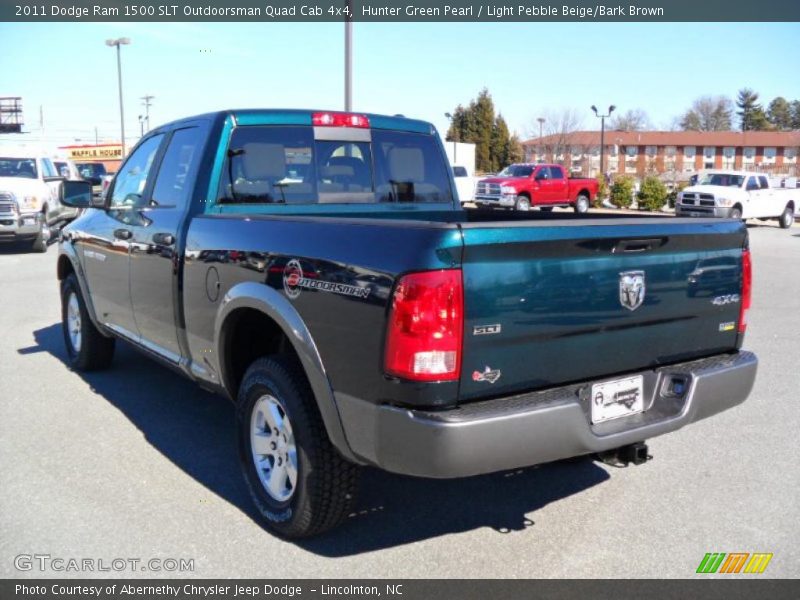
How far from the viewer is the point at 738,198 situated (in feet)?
85.5

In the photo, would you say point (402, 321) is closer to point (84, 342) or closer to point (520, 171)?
point (84, 342)

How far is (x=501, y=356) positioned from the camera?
9.24 ft

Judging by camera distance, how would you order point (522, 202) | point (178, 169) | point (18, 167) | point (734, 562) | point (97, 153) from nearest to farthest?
point (734, 562)
point (178, 169)
point (18, 167)
point (522, 202)
point (97, 153)

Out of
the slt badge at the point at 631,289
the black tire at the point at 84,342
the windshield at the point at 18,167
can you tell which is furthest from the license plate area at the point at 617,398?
the windshield at the point at 18,167

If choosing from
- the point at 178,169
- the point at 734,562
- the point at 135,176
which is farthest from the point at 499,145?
the point at 734,562

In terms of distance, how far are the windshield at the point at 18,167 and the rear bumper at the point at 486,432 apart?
53.8 feet

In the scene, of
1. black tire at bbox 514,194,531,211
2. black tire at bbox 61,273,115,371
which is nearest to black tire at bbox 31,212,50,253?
black tire at bbox 61,273,115,371

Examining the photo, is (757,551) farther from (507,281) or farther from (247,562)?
(247,562)

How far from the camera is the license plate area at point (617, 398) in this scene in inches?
122

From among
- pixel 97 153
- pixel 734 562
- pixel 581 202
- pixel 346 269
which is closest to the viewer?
pixel 346 269

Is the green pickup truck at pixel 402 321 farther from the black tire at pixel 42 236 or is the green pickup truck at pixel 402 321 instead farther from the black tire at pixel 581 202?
the black tire at pixel 581 202

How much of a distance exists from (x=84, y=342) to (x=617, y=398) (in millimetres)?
4633

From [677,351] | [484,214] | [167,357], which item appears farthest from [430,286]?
[484,214]

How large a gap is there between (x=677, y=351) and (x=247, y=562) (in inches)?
85.7
